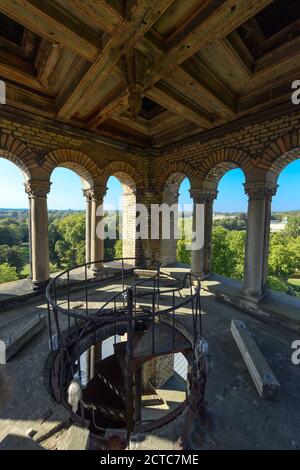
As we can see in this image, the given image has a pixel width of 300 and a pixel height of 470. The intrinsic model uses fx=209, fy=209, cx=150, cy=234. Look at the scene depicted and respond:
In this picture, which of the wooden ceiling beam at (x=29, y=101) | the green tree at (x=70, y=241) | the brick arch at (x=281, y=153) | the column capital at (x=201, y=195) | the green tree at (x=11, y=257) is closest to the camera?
the brick arch at (x=281, y=153)

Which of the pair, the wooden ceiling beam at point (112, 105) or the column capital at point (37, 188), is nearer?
the wooden ceiling beam at point (112, 105)

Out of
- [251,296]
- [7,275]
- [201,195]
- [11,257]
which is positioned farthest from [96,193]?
[11,257]

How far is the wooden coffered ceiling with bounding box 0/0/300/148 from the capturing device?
2.25m

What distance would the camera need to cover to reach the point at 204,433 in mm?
1865

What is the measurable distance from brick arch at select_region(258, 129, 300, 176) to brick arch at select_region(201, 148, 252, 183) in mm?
338

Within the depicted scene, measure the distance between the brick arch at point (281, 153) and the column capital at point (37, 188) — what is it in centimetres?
471

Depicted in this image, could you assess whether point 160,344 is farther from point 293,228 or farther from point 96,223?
point 293,228

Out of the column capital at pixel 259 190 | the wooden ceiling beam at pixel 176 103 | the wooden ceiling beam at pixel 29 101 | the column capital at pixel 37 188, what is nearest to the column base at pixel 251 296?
the column capital at pixel 259 190

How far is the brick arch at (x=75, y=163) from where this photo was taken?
488cm

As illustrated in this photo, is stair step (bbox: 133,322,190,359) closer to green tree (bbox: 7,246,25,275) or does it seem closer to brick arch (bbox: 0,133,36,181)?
brick arch (bbox: 0,133,36,181)

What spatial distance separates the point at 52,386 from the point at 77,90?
437 cm

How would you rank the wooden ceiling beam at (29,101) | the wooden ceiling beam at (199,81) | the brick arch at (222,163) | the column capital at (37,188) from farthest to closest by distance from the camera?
the column capital at (37,188) → the brick arch at (222,163) → the wooden ceiling beam at (29,101) → the wooden ceiling beam at (199,81)

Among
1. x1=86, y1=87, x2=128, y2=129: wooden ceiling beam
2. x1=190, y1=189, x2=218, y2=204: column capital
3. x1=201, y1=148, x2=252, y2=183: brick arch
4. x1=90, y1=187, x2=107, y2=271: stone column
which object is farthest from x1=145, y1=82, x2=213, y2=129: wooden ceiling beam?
x1=90, y1=187, x2=107, y2=271: stone column

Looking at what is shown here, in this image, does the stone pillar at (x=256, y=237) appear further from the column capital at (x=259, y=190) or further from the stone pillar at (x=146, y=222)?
the stone pillar at (x=146, y=222)
